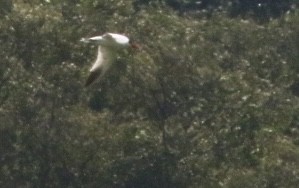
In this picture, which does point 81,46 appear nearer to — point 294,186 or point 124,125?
point 124,125

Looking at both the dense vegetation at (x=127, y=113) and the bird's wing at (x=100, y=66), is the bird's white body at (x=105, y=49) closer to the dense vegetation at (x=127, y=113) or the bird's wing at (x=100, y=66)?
the bird's wing at (x=100, y=66)

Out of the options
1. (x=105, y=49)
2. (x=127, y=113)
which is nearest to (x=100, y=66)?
(x=105, y=49)

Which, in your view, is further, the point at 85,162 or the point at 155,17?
the point at 155,17

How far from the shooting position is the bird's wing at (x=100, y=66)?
22141mm

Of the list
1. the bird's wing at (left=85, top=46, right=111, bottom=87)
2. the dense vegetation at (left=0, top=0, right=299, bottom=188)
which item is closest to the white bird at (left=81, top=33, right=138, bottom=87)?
the bird's wing at (left=85, top=46, right=111, bottom=87)

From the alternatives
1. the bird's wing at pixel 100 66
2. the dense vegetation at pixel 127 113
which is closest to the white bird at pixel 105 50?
the bird's wing at pixel 100 66

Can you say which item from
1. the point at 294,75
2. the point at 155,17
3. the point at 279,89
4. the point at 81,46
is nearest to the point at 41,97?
the point at 81,46

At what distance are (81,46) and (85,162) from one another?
2.62 m

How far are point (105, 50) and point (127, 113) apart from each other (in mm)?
10565

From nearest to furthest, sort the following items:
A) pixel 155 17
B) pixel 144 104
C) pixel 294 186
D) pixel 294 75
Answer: pixel 294 186 < pixel 144 104 < pixel 155 17 < pixel 294 75

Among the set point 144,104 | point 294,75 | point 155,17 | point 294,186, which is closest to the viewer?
point 294,186

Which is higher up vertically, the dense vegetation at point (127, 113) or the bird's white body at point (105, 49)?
the bird's white body at point (105, 49)

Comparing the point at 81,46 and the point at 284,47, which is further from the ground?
the point at 81,46

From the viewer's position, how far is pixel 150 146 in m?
33.1
